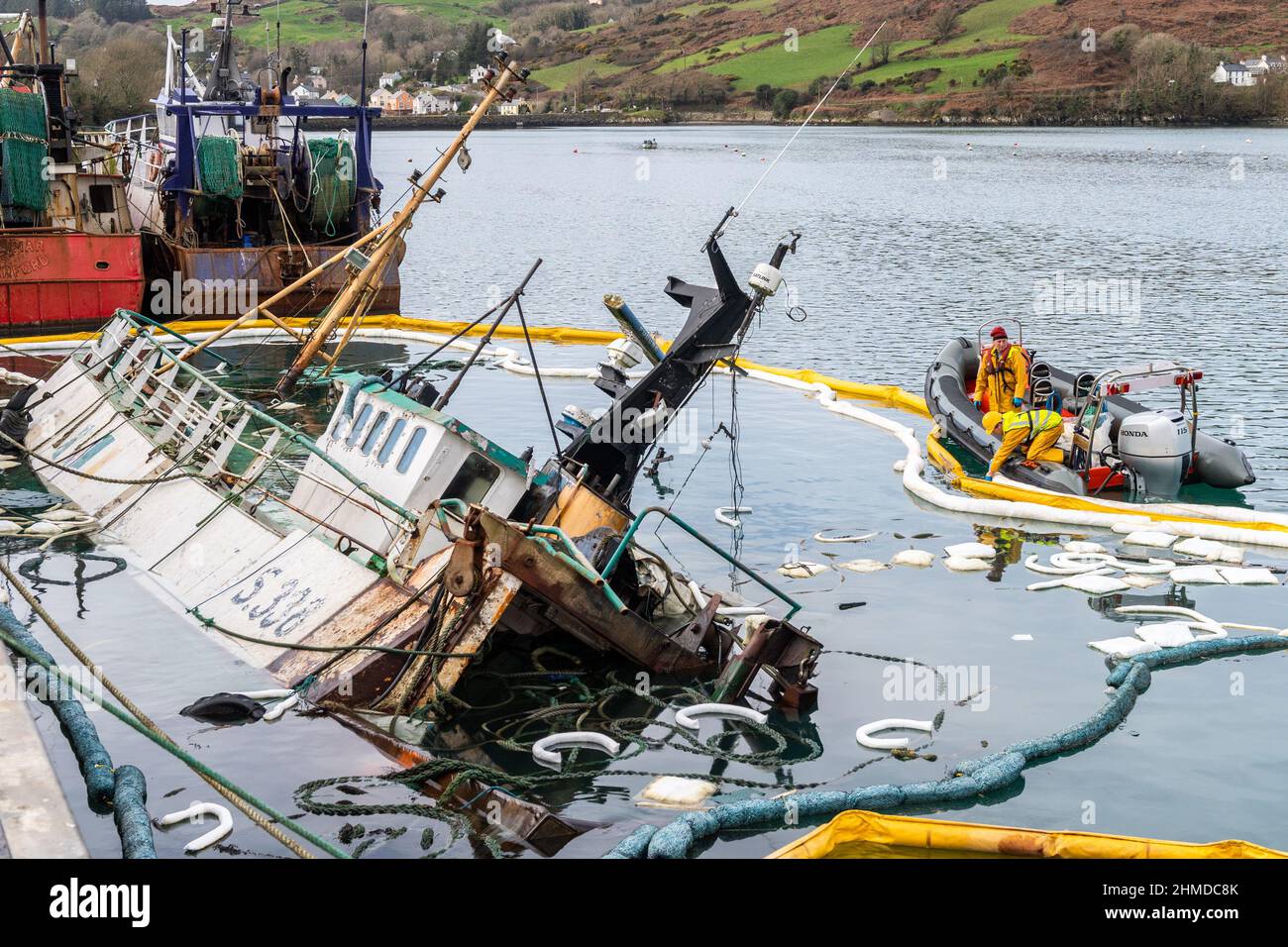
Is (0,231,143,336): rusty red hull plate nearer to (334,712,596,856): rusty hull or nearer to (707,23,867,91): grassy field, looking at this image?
(334,712,596,856): rusty hull

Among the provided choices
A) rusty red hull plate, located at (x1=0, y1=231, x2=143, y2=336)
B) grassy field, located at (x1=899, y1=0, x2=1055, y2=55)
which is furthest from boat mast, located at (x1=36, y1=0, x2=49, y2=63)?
grassy field, located at (x1=899, y1=0, x2=1055, y2=55)

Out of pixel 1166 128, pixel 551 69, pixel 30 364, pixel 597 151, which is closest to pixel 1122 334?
pixel 30 364

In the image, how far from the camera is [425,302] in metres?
41.9

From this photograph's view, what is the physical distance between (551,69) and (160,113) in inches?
5785

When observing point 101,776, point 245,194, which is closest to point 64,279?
point 245,194

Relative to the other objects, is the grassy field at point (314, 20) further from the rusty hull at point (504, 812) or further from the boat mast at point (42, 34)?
the rusty hull at point (504, 812)

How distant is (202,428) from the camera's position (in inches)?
654

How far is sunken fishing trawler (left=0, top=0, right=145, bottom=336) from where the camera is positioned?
3158 cm

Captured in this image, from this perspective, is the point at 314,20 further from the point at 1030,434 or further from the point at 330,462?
the point at 330,462

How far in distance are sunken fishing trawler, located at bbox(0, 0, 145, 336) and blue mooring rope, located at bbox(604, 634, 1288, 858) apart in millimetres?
26538

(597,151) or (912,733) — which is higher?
(597,151)

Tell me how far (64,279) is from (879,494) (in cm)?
2165

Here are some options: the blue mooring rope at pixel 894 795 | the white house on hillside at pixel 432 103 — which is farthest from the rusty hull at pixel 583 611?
the white house on hillside at pixel 432 103

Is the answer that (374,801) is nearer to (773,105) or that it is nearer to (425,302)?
(425,302)
